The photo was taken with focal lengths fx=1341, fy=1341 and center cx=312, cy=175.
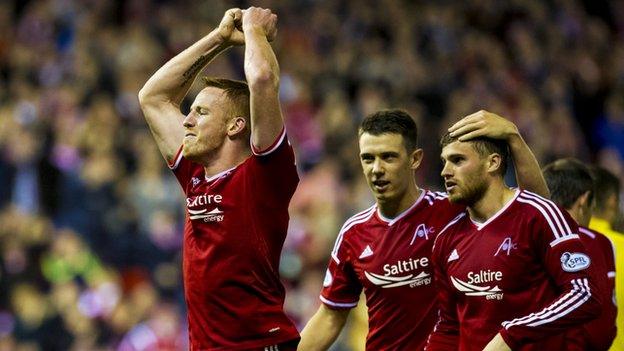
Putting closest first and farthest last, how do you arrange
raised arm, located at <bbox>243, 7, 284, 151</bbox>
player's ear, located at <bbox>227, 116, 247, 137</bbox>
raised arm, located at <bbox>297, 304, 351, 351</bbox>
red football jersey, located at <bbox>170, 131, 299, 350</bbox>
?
raised arm, located at <bbox>243, 7, 284, 151</bbox>
red football jersey, located at <bbox>170, 131, 299, 350</bbox>
player's ear, located at <bbox>227, 116, 247, 137</bbox>
raised arm, located at <bbox>297, 304, 351, 351</bbox>

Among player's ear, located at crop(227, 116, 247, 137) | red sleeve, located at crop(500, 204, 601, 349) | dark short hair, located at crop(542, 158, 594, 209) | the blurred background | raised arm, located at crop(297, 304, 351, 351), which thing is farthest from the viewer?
the blurred background

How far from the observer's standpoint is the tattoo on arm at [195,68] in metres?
6.77

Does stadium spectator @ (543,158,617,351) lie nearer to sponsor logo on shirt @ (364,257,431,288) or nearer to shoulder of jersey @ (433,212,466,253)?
shoulder of jersey @ (433,212,466,253)

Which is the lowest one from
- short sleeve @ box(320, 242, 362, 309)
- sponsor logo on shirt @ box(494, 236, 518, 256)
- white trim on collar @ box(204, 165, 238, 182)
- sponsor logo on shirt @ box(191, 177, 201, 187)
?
short sleeve @ box(320, 242, 362, 309)

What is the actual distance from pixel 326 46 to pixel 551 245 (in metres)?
10.4

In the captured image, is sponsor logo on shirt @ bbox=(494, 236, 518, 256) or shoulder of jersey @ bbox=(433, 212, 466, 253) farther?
shoulder of jersey @ bbox=(433, 212, 466, 253)

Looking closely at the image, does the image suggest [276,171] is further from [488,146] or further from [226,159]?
[488,146]

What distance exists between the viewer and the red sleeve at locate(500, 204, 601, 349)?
19.4ft

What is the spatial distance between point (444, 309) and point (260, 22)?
1.64 m

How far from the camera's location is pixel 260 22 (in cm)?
633

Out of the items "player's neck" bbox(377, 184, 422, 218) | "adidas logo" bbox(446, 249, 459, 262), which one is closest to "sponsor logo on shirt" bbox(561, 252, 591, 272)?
"adidas logo" bbox(446, 249, 459, 262)

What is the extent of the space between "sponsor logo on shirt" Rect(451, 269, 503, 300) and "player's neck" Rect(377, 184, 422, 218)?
0.78 m

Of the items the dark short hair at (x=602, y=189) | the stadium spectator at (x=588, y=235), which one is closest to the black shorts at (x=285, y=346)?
the stadium spectator at (x=588, y=235)

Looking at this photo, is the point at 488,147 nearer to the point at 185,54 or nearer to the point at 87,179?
the point at 185,54
